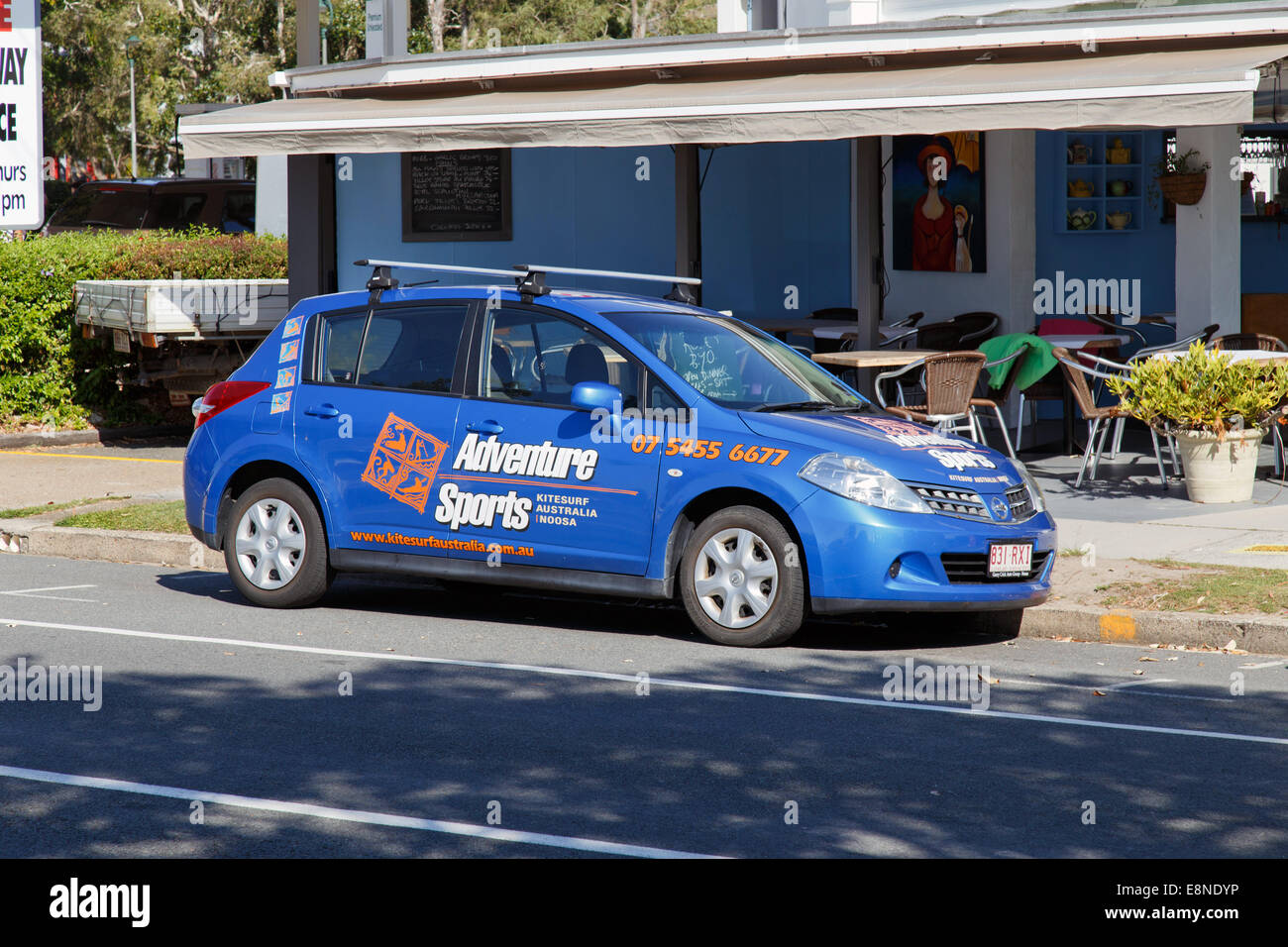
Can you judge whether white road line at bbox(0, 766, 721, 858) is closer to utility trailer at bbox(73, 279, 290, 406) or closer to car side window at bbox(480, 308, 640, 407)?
car side window at bbox(480, 308, 640, 407)

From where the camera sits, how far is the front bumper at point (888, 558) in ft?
25.8

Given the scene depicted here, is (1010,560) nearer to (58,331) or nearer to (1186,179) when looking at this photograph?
(1186,179)

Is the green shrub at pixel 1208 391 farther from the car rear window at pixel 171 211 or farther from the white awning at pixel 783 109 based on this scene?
the car rear window at pixel 171 211

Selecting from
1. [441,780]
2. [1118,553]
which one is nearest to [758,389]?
[1118,553]

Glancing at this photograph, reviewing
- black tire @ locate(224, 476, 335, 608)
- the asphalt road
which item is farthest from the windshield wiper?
black tire @ locate(224, 476, 335, 608)

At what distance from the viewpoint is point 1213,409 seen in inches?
448

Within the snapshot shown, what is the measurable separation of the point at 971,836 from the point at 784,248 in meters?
12.2

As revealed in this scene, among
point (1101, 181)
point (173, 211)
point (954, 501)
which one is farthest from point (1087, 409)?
point (173, 211)

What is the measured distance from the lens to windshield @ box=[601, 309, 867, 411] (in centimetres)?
866

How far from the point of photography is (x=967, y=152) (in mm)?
15312

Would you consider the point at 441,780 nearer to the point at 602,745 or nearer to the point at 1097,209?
the point at 602,745

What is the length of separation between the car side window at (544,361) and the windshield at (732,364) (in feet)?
0.60
